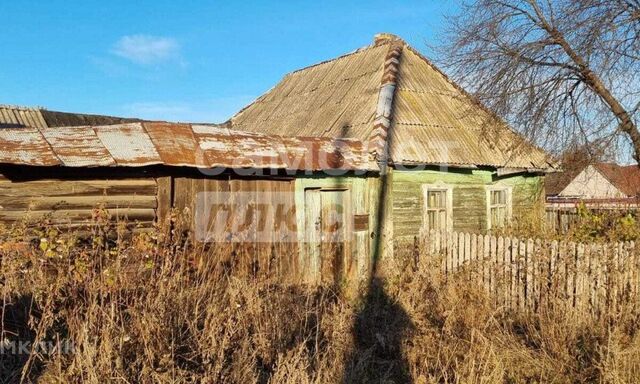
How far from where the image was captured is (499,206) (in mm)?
11172

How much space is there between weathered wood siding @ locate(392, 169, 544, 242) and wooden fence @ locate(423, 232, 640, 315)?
5.57 ft

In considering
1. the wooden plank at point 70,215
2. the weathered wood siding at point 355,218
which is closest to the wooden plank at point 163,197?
the wooden plank at point 70,215

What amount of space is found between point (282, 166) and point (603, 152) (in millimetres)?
7201

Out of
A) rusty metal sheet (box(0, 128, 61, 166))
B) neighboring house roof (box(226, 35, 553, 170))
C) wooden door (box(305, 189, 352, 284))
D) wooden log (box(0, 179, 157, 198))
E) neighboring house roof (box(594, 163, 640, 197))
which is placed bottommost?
wooden door (box(305, 189, 352, 284))

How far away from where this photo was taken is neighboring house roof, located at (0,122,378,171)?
Answer: 6.64 meters

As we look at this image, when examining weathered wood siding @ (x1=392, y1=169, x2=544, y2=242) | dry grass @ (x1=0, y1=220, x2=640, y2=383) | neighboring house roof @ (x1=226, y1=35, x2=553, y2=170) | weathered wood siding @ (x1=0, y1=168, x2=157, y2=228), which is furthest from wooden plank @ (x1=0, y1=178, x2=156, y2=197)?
weathered wood siding @ (x1=392, y1=169, x2=544, y2=242)

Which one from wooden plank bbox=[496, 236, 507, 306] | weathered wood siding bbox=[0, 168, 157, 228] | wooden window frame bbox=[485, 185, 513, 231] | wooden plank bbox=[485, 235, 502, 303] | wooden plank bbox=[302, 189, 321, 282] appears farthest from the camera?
wooden window frame bbox=[485, 185, 513, 231]

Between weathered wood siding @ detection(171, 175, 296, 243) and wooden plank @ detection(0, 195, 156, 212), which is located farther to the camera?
weathered wood siding @ detection(171, 175, 296, 243)

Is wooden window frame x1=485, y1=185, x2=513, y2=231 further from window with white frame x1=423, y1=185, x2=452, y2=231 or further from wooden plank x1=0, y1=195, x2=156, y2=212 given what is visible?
wooden plank x1=0, y1=195, x2=156, y2=212

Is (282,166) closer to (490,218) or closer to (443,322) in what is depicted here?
(443,322)

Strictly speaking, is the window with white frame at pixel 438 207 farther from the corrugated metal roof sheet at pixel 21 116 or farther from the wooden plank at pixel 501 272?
the corrugated metal roof sheet at pixel 21 116

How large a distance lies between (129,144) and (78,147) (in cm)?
65

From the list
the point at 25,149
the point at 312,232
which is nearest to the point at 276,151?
the point at 312,232

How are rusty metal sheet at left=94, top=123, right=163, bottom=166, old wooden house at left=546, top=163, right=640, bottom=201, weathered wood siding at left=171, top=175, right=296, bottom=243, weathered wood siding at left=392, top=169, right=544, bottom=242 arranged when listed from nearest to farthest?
rusty metal sheet at left=94, top=123, right=163, bottom=166, weathered wood siding at left=171, top=175, right=296, bottom=243, weathered wood siding at left=392, top=169, right=544, bottom=242, old wooden house at left=546, top=163, right=640, bottom=201
